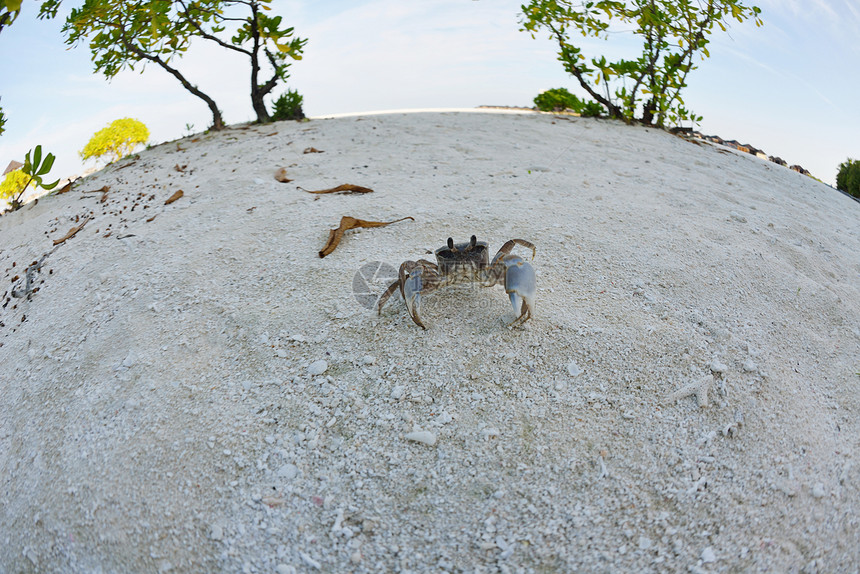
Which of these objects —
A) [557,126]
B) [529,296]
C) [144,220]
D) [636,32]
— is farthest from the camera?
[636,32]

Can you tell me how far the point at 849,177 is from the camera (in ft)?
25.9

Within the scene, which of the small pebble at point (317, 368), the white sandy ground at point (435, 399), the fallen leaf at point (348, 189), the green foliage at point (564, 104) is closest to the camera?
the white sandy ground at point (435, 399)

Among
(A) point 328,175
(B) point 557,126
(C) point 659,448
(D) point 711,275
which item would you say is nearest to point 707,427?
(C) point 659,448

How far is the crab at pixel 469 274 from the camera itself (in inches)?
115

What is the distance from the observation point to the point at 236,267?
3.81m

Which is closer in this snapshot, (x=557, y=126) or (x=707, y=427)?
(x=707, y=427)

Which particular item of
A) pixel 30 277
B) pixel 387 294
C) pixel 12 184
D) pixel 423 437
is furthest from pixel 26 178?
pixel 423 437

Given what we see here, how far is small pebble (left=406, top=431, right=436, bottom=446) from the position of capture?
8.10 feet

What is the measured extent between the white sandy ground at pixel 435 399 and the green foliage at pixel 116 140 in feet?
13.1

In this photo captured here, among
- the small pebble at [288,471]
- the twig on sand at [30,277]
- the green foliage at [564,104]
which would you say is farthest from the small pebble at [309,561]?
the green foliage at [564,104]

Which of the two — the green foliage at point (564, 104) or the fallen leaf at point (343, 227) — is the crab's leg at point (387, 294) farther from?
the green foliage at point (564, 104)

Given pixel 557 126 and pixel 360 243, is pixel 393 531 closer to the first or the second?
pixel 360 243

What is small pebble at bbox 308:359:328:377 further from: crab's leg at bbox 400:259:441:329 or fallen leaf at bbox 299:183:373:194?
fallen leaf at bbox 299:183:373:194

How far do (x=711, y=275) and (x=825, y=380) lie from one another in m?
0.93
